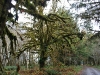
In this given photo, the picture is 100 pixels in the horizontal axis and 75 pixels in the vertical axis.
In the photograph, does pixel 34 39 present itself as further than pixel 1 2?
Yes

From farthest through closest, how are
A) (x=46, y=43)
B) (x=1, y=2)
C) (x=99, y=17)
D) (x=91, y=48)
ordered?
(x=91, y=48) → (x=99, y=17) → (x=46, y=43) → (x=1, y=2)

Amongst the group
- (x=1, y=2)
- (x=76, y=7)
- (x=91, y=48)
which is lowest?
(x=91, y=48)

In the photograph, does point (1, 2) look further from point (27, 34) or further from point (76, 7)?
point (76, 7)

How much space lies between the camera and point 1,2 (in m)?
7.25

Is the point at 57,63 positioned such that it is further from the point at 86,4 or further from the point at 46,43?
the point at 86,4

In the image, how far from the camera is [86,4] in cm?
2850

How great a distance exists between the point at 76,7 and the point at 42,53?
9685 millimetres

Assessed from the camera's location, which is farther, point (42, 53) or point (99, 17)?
point (99, 17)

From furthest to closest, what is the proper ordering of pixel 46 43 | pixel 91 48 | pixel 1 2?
pixel 91 48, pixel 46 43, pixel 1 2

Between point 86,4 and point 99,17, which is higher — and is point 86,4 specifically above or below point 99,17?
above

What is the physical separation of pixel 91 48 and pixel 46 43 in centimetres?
6187

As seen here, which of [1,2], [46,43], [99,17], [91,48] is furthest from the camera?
[91,48]

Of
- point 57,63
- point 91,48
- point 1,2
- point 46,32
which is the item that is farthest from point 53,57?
point 91,48

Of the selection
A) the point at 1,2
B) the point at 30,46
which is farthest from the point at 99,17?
the point at 1,2
